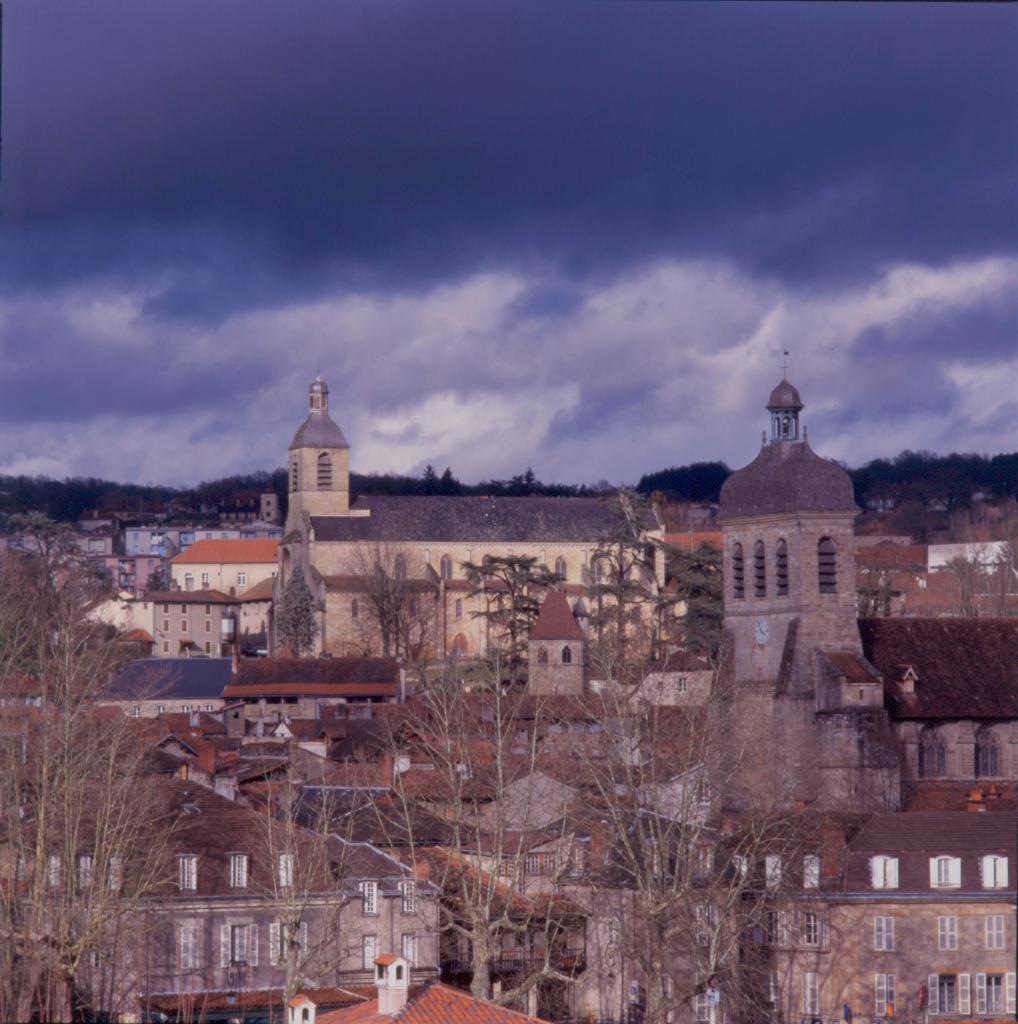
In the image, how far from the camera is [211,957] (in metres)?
48.7

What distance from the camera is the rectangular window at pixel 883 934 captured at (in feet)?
158

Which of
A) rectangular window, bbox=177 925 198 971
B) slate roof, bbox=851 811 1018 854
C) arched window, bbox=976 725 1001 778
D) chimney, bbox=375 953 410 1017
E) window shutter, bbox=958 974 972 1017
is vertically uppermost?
arched window, bbox=976 725 1001 778

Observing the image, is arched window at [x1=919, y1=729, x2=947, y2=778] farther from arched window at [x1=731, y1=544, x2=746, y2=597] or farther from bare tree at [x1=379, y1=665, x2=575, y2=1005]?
bare tree at [x1=379, y1=665, x2=575, y2=1005]

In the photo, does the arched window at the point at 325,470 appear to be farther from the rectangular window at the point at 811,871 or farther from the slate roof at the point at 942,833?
the rectangular window at the point at 811,871

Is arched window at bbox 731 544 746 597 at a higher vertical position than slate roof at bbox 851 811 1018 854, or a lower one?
higher

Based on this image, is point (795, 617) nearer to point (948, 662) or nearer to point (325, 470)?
point (948, 662)

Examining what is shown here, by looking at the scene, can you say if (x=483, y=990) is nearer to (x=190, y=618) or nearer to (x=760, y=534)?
(x=760, y=534)

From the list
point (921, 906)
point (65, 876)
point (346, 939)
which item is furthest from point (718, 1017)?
point (65, 876)

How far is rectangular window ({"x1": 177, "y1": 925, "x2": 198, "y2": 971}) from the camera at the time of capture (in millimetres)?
48312

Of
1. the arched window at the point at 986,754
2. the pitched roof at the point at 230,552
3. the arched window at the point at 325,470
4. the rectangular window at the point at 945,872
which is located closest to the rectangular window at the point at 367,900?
the rectangular window at the point at 945,872

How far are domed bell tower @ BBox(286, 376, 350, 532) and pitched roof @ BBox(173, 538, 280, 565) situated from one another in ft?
64.1

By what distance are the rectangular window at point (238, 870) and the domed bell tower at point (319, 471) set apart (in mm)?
85167

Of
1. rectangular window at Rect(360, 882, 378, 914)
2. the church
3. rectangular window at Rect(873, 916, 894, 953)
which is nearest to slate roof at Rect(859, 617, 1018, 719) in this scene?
rectangular window at Rect(873, 916, 894, 953)

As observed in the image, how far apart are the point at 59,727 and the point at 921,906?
17358mm
